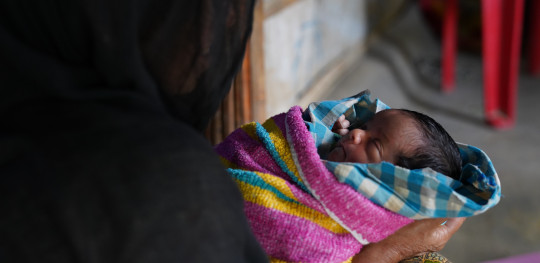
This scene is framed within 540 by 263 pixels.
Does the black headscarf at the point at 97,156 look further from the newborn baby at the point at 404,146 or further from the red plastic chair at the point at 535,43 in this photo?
the red plastic chair at the point at 535,43

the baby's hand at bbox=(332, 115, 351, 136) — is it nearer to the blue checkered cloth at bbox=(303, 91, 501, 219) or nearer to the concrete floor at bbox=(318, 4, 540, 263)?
the blue checkered cloth at bbox=(303, 91, 501, 219)

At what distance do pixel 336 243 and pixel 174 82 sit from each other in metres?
0.50

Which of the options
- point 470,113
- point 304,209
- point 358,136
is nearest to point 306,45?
point 470,113

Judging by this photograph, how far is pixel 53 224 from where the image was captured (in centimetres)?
72

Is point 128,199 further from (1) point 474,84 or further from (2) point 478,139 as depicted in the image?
(1) point 474,84

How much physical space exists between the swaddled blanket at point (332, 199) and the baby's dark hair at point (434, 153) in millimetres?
42

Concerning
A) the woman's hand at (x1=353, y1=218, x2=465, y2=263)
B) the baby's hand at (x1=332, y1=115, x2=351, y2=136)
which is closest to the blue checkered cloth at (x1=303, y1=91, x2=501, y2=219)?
the woman's hand at (x1=353, y1=218, x2=465, y2=263)

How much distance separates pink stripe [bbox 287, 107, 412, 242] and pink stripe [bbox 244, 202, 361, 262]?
0.20 feet

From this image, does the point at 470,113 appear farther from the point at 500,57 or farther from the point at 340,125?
the point at 340,125

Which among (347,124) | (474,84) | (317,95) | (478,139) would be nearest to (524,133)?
(478,139)

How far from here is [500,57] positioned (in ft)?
14.5

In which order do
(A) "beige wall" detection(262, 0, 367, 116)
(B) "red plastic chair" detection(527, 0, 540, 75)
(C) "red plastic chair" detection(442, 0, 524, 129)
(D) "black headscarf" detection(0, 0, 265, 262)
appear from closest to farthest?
(D) "black headscarf" detection(0, 0, 265, 262) → (A) "beige wall" detection(262, 0, 367, 116) → (C) "red plastic chair" detection(442, 0, 524, 129) → (B) "red plastic chair" detection(527, 0, 540, 75)

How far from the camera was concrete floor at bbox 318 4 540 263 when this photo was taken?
3.14m

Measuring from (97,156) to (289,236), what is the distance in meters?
0.49
